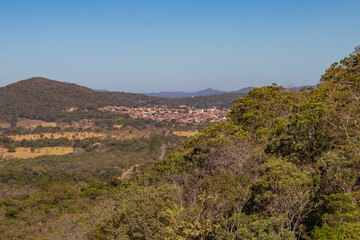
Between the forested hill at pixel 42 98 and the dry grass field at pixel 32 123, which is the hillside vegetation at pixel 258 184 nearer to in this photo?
the dry grass field at pixel 32 123

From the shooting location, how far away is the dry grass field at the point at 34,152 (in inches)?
2112

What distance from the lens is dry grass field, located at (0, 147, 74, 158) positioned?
5364 cm

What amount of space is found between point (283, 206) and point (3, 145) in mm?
66064

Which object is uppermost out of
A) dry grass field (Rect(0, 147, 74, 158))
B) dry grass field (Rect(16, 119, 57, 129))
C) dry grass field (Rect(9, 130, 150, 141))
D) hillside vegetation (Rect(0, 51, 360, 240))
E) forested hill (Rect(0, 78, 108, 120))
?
forested hill (Rect(0, 78, 108, 120))

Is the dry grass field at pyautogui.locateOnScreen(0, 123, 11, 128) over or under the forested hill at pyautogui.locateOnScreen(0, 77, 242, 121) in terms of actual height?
under

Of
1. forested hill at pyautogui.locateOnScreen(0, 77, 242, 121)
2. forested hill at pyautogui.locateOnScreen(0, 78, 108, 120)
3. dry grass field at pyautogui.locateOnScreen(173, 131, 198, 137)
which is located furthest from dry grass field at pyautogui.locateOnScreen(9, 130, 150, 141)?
forested hill at pyautogui.locateOnScreen(0, 78, 108, 120)

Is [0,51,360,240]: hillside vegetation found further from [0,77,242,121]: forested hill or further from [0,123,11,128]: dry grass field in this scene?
[0,77,242,121]: forested hill

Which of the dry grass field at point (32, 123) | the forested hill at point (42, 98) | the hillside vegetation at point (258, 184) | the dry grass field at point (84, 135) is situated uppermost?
the forested hill at point (42, 98)

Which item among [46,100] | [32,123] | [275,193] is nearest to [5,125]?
[32,123]

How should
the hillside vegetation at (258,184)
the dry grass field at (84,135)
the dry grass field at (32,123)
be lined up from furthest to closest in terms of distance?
the dry grass field at (32,123), the dry grass field at (84,135), the hillside vegetation at (258,184)

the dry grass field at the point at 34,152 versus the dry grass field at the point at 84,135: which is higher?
the dry grass field at the point at 84,135

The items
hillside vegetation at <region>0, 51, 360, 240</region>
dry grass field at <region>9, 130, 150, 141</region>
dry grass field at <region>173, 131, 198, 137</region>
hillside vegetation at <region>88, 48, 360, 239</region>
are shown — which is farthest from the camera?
dry grass field at <region>173, 131, 198, 137</region>

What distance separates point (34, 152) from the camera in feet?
185

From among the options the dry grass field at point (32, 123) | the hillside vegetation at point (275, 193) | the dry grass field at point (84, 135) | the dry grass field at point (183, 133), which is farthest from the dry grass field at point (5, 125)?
the hillside vegetation at point (275, 193)
